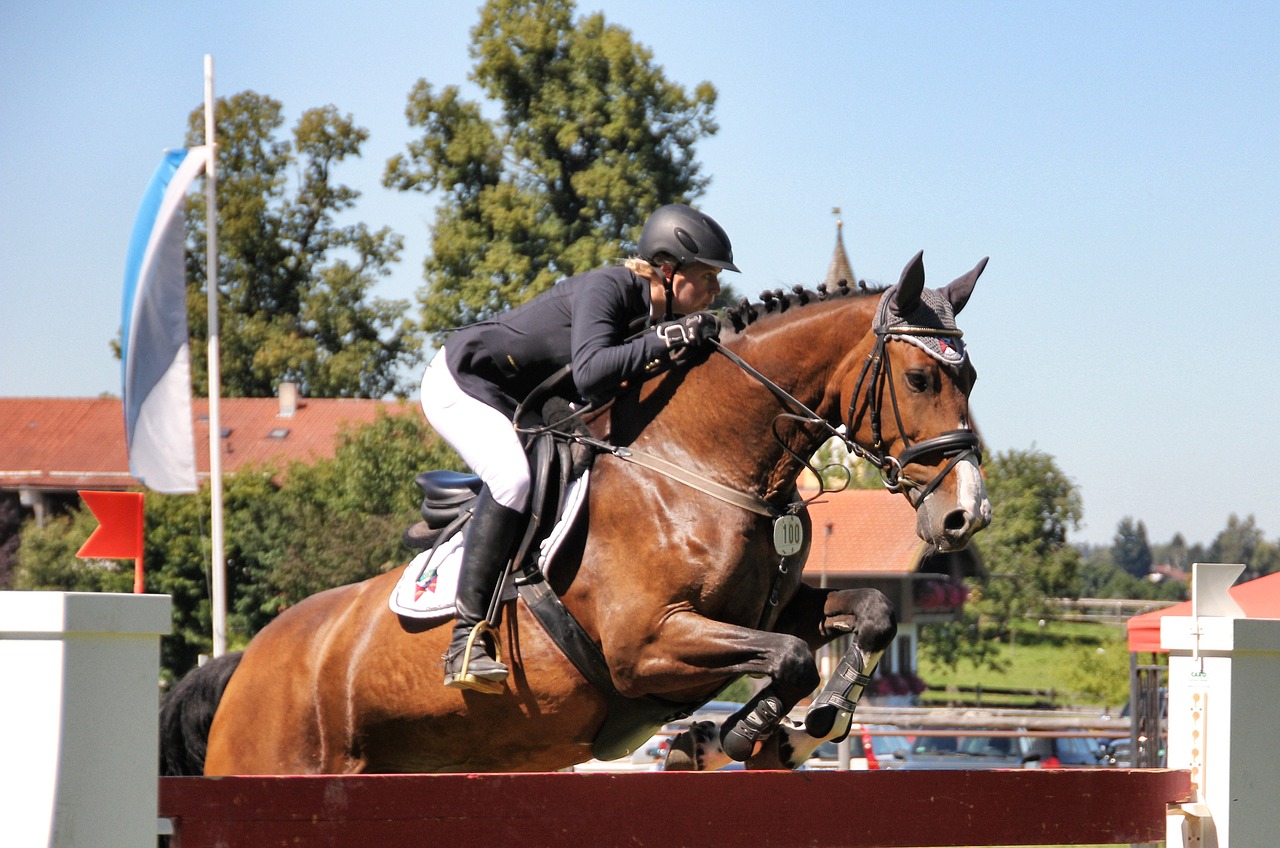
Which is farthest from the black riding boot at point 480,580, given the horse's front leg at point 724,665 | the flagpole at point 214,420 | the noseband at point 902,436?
the flagpole at point 214,420

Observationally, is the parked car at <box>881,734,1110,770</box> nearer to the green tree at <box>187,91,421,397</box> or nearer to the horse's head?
the horse's head

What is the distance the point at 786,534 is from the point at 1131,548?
172 metres

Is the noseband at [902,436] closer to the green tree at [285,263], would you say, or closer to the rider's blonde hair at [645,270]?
the rider's blonde hair at [645,270]

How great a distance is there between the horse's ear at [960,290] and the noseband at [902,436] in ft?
0.68

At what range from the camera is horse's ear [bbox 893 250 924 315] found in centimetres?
408

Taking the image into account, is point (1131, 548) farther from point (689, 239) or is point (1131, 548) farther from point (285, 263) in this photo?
point (689, 239)

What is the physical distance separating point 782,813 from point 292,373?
141 ft

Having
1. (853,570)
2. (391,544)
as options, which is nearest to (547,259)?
(391,544)

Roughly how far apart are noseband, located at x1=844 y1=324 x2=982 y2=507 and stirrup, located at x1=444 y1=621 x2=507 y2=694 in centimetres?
123

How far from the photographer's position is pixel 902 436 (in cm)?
407

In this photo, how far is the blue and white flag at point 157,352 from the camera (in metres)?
12.9

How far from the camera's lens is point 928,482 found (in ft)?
13.0

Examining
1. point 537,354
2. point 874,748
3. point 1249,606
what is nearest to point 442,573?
point 537,354

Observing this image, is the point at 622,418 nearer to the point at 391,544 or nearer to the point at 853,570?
the point at 391,544
